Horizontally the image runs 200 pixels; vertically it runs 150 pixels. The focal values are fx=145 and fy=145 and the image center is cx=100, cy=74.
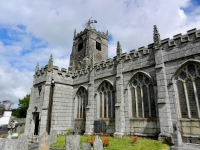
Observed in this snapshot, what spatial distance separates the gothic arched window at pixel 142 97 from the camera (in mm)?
12531

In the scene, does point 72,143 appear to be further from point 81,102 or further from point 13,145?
point 81,102

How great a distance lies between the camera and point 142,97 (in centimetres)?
1316

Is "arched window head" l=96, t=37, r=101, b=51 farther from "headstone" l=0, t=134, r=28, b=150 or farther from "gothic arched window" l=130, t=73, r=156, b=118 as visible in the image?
"headstone" l=0, t=134, r=28, b=150

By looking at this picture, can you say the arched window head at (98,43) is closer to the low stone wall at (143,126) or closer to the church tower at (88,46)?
the church tower at (88,46)

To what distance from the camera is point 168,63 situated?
1197cm

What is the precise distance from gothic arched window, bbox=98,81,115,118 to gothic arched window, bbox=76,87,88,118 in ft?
7.65

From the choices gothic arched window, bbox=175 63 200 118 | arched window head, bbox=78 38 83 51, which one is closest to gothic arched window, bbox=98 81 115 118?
gothic arched window, bbox=175 63 200 118

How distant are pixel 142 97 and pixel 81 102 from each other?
325 inches

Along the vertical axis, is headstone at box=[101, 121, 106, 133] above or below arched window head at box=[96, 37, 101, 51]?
below

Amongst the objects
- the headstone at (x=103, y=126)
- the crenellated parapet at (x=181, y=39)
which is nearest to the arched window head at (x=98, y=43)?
the headstone at (x=103, y=126)

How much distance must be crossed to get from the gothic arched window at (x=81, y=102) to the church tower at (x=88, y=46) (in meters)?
17.5

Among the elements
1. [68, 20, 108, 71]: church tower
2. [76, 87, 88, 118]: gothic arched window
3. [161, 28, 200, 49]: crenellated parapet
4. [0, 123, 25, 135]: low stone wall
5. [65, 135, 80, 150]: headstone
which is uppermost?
[68, 20, 108, 71]: church tower

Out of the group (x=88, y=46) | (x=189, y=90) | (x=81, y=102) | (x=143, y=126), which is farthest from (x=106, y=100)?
(x=88, y=46)

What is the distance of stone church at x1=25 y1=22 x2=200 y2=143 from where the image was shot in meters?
10.8
